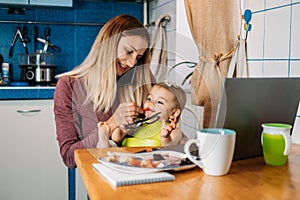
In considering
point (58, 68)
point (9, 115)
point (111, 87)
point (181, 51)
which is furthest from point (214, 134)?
point (58, 68)

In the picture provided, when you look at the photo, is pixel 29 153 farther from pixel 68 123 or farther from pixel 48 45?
pixel 68 123

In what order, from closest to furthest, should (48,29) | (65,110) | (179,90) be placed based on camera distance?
1. (179,90)
2. (65,110)
3. (48,29)

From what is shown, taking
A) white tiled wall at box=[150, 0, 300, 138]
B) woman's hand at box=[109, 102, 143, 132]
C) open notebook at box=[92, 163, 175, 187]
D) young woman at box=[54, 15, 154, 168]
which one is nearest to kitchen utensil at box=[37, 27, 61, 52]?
young woman at box=[54, 15, 154, 168]

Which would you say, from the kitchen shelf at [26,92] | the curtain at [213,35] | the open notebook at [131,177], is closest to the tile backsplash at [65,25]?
the kitchen shelf at [26,92]

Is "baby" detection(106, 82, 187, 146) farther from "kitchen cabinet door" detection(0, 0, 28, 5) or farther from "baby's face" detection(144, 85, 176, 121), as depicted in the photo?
"kitchen cabinet door" detection(0, 0, 28, 5)

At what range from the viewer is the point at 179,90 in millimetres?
1132

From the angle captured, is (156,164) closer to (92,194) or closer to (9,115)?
(92,194)

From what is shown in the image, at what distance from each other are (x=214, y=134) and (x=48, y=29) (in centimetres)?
238

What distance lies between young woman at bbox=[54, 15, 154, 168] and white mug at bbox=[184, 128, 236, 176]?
326mm

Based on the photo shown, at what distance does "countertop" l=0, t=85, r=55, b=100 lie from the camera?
2.39m

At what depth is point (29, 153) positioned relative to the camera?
8.07ft

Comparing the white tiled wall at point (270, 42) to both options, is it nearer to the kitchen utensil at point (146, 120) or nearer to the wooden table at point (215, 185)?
the kitchen utensil at point (146, 120)

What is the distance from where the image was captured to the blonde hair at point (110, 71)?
1.20 metres

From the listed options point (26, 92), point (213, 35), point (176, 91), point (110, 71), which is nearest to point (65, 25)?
point (26, 92)
